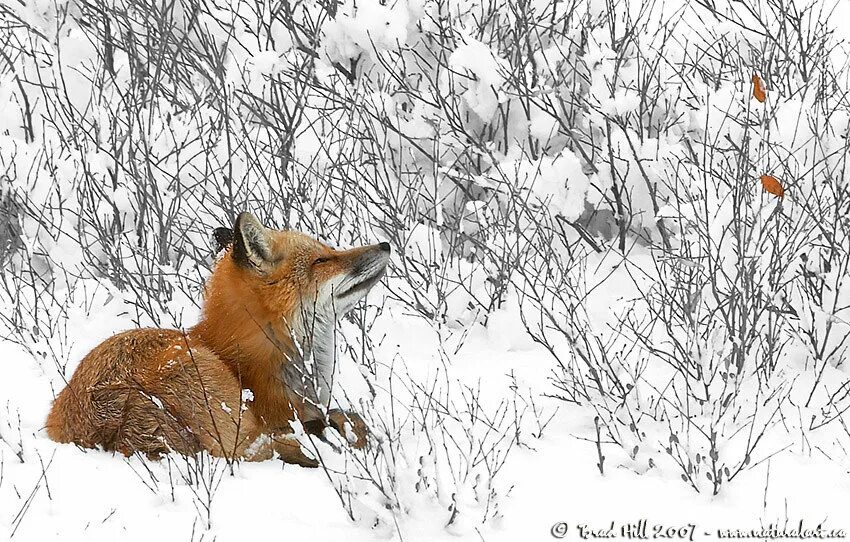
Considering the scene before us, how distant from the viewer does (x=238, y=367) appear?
5117mm

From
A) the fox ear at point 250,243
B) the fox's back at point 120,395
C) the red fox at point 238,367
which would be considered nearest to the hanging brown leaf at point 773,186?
the red fox at point 238,367

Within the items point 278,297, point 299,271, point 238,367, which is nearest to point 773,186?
point 299,271

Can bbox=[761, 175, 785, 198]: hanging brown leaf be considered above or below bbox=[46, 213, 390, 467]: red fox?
above

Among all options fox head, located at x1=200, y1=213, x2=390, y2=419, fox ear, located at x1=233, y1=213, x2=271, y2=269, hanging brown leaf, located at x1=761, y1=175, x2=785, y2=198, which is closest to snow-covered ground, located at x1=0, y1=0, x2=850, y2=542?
hanging brown leaf, located at x1=761, y1=175, x2=785, y2=198

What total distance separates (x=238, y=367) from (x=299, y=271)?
0.59 metres

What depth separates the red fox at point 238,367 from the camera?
4.67 metres

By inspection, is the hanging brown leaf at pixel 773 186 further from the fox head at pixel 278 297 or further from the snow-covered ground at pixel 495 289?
the fox head at pixel 278 297

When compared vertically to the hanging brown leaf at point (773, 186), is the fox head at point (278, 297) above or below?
below

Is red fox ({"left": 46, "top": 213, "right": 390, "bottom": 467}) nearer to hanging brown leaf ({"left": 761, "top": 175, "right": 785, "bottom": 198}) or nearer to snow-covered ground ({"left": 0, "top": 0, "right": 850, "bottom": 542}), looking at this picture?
snow-covered ground ({"left": 0, "top": 0, "right": 850, "bottom": 542})

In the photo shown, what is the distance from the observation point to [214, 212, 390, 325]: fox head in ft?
17.1

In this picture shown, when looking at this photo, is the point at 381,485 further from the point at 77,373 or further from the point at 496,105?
the point at 496,105

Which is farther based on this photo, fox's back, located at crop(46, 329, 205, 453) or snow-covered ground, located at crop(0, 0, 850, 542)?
fox's back, located at crop(46, 329, 205, 453)

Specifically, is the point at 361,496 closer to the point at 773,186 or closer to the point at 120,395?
the point at 120,395

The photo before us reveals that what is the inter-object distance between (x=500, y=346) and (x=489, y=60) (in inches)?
85.5
